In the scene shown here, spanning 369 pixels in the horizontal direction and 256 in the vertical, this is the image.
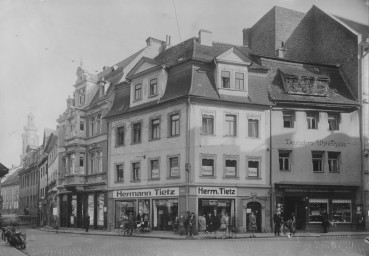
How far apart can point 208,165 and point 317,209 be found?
9484 millimetres

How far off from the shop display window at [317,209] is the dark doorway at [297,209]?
1.80ft

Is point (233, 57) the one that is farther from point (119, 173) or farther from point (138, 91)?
point (119, 173)

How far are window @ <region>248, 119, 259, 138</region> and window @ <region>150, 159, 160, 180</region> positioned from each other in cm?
742

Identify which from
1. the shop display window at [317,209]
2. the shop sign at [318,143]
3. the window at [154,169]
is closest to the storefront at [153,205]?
the window at [154,169]

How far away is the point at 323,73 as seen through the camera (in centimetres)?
4128

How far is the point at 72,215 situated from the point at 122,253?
107ft

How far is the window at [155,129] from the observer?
3909 cm

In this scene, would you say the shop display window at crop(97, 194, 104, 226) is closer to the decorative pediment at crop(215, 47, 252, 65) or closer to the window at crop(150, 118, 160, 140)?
the window at crop(150, 118, 160, 140)

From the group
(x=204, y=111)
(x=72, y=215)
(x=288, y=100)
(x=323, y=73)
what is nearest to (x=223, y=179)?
(x=204, y=111)

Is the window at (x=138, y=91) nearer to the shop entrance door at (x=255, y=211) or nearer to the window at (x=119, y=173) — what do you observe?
the window at (x=119, y=173)

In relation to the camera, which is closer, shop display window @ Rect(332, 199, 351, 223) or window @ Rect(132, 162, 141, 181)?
shop display window @ Rect(332, 199, 351, 223)

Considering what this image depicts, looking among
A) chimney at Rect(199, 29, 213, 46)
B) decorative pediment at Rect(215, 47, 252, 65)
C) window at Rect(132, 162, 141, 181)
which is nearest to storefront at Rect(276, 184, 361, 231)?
decorative pediment at Rect(215, 47, 252, 65)

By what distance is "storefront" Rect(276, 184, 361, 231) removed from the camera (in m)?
37.8

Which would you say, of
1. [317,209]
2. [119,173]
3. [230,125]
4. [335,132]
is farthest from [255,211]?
[119,173]
